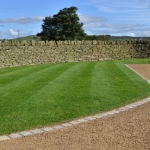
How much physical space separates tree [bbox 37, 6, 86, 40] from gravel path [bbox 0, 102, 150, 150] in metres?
40.6

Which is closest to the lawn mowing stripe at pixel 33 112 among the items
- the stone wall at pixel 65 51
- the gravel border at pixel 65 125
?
the gravel border at pixel 65 125

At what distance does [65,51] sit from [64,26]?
83.2ft

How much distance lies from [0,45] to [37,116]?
14.0m

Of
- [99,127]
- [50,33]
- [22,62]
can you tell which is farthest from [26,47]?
[50,33]

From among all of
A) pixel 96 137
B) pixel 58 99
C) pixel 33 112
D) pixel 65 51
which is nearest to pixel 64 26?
pixel 65 51

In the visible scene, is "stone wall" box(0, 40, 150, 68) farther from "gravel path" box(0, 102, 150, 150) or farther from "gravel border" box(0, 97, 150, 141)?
"gravel path" box(0, 102, 150, 150)

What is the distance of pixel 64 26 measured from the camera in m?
49.1

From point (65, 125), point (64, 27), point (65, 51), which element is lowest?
point (65, 125)

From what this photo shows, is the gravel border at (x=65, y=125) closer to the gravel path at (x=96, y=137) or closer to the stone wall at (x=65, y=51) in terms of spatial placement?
the gravel path at (x=96, y=137)

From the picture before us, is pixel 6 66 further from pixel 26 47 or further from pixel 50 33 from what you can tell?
pixel 50 33

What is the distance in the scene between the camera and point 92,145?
5.25m

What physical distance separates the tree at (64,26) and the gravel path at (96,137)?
40617mm

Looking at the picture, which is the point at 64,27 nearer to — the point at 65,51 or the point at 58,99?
the point at 65,51

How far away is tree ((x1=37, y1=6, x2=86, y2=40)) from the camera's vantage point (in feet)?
156
